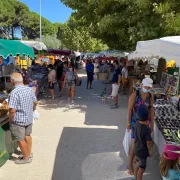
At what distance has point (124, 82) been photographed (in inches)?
507

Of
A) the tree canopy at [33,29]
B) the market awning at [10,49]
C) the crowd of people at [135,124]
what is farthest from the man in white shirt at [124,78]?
the tree canopy at [33,29]

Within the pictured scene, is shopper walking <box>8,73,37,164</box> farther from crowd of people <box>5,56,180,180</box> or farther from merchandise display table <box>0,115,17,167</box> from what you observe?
merchandise display table <box>0,115,17,167</box>

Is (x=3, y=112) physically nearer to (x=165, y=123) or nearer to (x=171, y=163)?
(x=165, y=123)

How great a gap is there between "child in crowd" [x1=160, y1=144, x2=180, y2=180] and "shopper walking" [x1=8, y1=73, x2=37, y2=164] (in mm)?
2461

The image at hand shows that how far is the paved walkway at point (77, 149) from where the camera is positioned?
4102 mm

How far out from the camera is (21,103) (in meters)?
4.06

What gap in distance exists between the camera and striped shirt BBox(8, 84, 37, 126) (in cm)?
398

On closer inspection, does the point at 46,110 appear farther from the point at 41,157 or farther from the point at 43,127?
the point at 41,157

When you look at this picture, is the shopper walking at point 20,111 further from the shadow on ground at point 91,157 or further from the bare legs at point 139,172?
the bare legs at point 139,172

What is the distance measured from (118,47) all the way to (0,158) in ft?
41.9

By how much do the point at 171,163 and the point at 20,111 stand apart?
260 cm

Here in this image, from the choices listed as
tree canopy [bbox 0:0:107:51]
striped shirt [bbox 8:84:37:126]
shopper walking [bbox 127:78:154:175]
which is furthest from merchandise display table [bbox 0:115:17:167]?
tree canopy [bbox 0:0:107:51]

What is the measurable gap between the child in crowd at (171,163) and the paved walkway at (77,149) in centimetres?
124

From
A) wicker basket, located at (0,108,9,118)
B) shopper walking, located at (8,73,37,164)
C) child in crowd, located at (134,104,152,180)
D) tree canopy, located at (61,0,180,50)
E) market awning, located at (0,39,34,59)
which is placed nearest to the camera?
child in crowd, located at (134,104,152,180)
